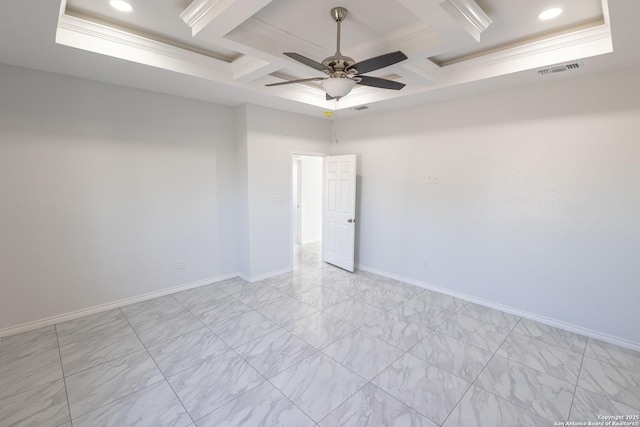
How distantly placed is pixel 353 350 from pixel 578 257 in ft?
8.52

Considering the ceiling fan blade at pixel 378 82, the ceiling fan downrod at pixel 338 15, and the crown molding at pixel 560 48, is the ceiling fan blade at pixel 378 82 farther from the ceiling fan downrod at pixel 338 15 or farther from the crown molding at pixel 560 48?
the crown molding at pixel 560 48

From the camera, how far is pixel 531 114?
126 inches

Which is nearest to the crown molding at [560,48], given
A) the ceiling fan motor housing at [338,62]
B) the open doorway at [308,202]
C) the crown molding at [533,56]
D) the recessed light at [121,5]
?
the crown molding at [533,56]

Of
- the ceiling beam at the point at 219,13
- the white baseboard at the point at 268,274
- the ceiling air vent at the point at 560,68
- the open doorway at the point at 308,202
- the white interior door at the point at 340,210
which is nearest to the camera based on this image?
the ceiling beam at the point at 219,13

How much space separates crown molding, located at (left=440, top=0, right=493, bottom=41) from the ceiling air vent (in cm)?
94

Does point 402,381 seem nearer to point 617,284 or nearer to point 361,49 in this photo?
point 617,284

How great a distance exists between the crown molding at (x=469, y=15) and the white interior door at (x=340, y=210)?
264cm

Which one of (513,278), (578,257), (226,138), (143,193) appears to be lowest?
(513,278)

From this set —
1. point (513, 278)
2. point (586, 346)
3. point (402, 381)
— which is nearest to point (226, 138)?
point (402, 381)

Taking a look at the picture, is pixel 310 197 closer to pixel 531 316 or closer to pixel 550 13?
pixel 531 316

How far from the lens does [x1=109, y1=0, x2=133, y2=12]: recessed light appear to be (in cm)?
216

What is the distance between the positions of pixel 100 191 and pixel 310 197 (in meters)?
4.45

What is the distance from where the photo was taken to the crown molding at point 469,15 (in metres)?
1.97

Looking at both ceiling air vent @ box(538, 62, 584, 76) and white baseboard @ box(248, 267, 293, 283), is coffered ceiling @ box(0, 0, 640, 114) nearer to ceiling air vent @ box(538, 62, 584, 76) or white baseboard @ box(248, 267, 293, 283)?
ceiling air vent @ box(538, 62, 584, 76)
